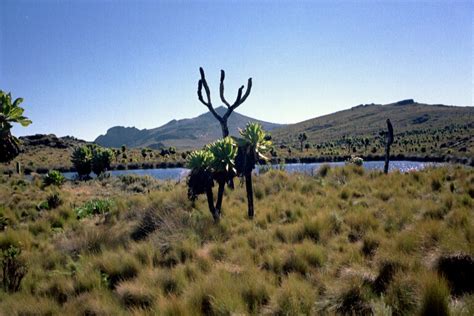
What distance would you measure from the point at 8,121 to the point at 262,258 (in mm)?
9255

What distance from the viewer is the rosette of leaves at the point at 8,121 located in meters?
10.2

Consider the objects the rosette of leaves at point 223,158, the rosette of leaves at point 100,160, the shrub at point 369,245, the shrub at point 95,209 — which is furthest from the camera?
the rosette of leaves at point 100,160

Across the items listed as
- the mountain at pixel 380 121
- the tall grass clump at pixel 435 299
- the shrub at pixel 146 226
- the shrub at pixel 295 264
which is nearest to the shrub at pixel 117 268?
the shrub at pixel 146 226

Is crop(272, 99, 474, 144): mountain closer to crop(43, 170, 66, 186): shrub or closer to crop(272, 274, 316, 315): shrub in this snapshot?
crop(43, 170, 66, 186): shrub

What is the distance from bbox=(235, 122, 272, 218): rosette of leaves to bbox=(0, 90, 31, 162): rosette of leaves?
737cm

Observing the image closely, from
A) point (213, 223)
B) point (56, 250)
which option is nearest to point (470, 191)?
point (213, 223)

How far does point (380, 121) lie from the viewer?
130 meters

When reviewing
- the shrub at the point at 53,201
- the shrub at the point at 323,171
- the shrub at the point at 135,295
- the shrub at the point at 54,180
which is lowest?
the shrub at the point at 135,295

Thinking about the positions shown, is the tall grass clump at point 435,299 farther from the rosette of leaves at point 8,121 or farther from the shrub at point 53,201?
the shrub at point 53,201

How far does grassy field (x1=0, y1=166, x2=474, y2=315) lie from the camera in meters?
4.79

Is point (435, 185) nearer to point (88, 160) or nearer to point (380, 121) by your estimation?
point (88, 160)

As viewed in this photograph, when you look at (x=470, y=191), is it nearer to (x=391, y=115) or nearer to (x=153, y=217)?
(x=153, y=217)

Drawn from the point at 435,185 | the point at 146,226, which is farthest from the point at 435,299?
the point at 435,185

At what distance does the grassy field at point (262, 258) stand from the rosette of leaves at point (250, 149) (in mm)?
1121
